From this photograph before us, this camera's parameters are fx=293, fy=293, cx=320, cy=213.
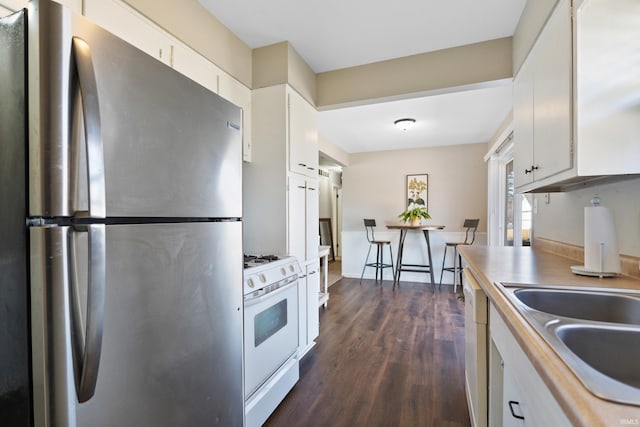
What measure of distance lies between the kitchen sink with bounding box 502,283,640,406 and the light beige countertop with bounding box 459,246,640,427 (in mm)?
17

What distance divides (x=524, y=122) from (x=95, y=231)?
2.17 metres

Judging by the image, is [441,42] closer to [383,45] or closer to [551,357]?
[383,45]

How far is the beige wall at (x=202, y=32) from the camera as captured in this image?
5.15 ft

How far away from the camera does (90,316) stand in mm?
676

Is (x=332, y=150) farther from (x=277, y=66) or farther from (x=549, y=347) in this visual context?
(x=549, y=347)

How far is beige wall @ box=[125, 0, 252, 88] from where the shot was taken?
1570 mm

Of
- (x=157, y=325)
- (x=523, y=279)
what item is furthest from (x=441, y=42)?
Result: (x=157, y=325)

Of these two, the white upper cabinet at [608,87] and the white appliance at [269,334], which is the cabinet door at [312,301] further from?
the white upper cabinet at [608,87]

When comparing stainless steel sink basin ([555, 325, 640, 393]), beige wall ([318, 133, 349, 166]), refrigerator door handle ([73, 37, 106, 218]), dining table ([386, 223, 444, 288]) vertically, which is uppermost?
beige wall ([318, 133, 349, 166])

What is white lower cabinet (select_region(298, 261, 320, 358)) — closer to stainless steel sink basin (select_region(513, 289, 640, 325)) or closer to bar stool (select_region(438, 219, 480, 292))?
stainless steel sink basin (select_region(513, 289, 640, 325))

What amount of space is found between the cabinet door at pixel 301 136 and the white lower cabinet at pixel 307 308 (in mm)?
854

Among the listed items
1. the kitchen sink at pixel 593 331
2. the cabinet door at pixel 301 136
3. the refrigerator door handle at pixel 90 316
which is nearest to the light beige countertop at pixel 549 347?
the kitchen sink at pixel 593 331

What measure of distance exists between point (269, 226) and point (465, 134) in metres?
3.59

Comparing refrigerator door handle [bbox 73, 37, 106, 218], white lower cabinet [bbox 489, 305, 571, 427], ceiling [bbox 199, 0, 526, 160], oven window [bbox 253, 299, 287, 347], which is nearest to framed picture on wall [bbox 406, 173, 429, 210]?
ceiling [bbox 199, 0, 526, 160]
